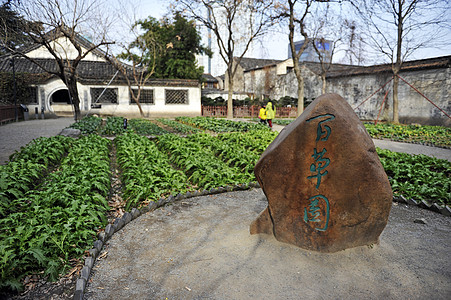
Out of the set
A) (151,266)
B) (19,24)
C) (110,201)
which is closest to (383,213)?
(151,266)

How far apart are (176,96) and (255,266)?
25.4m

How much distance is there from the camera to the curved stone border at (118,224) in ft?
9.68

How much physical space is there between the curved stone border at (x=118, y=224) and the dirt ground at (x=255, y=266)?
87 millimetres

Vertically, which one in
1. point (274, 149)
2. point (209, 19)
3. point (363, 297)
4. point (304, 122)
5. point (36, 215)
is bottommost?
point (363, 297)

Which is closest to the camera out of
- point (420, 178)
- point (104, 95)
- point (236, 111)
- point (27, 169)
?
point (27, 169)

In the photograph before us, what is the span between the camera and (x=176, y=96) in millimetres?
27484

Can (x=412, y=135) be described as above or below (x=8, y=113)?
below

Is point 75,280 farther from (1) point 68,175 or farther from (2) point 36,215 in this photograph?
(1) point 68,175

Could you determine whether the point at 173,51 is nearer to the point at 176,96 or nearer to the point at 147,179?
the point at 176,96

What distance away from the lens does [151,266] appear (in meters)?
3.37

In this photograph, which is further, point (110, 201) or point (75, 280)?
point (110, 201)

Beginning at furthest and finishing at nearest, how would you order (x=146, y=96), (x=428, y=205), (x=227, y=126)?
1. (x=146, y=96)
2. (x=227, y=126)
3. (x=428, y=205)

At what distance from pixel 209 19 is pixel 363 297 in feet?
79.6

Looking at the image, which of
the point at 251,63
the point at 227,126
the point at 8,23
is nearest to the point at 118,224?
the point at 227,126
